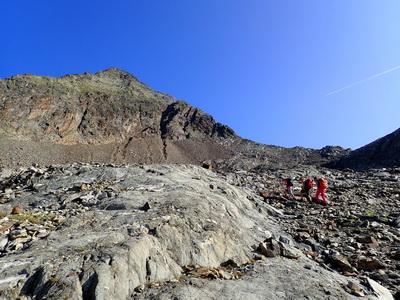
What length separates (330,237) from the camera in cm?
963

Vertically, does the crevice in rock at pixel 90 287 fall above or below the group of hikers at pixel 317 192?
below

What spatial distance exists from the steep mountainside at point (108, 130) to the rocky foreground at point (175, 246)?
145 feet

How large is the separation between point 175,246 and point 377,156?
5205cm

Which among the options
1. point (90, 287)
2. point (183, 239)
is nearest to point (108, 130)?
point (183, 239)

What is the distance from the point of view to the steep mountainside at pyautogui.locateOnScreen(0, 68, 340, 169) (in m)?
53.6

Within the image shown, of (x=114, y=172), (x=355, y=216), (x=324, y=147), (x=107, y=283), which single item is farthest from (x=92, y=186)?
(x=324, y=147)

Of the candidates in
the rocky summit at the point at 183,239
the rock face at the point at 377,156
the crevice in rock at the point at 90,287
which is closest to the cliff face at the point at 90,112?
the rock face at the point at 377,156

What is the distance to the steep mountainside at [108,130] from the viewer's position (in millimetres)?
53594

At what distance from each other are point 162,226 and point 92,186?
6.32 metres

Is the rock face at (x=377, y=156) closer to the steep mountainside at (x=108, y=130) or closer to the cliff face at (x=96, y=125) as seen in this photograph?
the steep mountainside at (x=108, y=130)

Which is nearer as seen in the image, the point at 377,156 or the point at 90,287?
the point at 90,287

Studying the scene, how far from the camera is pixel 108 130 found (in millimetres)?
67750

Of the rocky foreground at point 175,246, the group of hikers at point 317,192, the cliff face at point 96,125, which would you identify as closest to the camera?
the rocky foreground at point 175,246

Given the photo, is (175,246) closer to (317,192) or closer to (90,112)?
(317,192)
